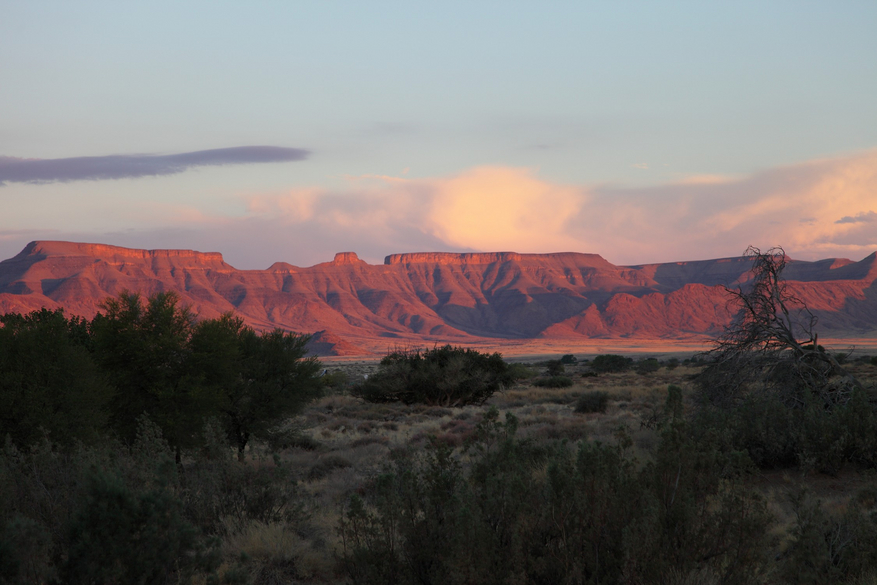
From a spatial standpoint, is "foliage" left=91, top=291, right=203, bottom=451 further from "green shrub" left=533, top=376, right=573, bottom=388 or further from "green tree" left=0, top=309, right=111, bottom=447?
"green shrub" left=533, top=376, right=573, bottom=388

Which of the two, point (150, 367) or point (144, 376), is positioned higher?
point (150, 367)

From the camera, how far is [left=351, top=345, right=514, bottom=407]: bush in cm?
3234

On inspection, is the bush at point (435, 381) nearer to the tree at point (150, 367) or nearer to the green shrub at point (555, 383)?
the green shrub at point (555, 383)

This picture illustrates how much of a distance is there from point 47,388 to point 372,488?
19.5 feet

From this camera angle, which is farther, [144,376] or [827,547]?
[144,376]

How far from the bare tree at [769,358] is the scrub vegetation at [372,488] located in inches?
5.1

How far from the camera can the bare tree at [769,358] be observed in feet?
45.4

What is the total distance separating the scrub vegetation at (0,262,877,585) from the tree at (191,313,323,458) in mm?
71

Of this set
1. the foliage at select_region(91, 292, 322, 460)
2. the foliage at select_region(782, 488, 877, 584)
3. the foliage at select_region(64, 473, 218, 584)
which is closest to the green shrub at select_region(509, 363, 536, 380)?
the foliage at select_region(91, 292, 322, 460)

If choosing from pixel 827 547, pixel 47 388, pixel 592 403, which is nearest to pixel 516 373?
pixel 592 403

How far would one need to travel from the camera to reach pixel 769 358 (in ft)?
47.7

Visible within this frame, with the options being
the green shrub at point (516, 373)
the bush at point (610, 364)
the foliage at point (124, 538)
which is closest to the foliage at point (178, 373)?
the foliage at point (124, 538)

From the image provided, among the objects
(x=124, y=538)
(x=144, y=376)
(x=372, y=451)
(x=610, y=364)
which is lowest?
(x=610, y=364)

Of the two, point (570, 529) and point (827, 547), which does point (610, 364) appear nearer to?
point (827, 547)
